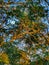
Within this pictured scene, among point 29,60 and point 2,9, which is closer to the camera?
point 29,60

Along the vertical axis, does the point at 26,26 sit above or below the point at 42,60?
above

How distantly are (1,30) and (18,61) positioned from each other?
1.10m

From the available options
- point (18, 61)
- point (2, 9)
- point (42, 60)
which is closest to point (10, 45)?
A: point (18, 61)

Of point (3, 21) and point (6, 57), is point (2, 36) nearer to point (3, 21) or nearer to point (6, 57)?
point (3, 21)

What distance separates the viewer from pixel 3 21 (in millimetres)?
5938

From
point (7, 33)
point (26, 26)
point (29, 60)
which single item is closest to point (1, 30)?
point (7, 33)

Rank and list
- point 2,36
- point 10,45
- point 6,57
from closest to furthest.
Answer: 1. point 6,57
2. point 10,45
3. point 2,36

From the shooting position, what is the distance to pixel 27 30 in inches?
225

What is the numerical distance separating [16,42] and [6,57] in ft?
2.29

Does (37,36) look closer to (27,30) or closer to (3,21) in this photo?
(27,30)

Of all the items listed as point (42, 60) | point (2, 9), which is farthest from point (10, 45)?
point (2, 9)

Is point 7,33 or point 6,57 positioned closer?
point 6,57

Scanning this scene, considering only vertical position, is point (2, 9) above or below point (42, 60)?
above

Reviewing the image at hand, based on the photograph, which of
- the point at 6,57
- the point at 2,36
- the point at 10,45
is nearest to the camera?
the point at 6,57
